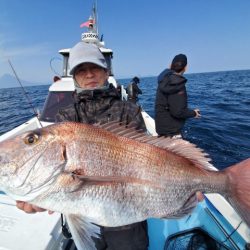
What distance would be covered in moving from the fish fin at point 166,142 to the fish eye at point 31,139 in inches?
17.2

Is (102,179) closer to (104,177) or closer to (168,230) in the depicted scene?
(104,177)

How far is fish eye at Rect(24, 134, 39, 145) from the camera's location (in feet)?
5.02

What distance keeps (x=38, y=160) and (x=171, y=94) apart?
11.9 feet

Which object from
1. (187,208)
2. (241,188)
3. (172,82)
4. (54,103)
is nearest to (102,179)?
(187,208)

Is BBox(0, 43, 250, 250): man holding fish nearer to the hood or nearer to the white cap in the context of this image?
the white cap

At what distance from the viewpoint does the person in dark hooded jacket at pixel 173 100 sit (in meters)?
4.60

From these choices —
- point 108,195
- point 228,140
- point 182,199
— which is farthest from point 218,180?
point 228,140

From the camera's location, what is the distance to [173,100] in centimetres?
469

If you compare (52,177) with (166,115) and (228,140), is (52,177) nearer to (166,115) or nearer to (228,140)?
(166,115)

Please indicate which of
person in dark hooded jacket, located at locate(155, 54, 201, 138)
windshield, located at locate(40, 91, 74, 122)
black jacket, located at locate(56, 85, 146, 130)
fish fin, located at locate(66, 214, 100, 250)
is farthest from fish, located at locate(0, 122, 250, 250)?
windshield, located at locate(40, 91, 74, 122)

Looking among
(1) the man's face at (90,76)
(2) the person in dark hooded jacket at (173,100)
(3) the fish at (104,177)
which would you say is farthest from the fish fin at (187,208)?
(2) the person in dark hooded jacket at (173,100)

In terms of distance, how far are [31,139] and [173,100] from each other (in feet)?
11.7

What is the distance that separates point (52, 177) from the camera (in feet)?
4.83

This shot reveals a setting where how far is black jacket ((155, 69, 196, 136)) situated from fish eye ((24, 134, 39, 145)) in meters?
3.48
